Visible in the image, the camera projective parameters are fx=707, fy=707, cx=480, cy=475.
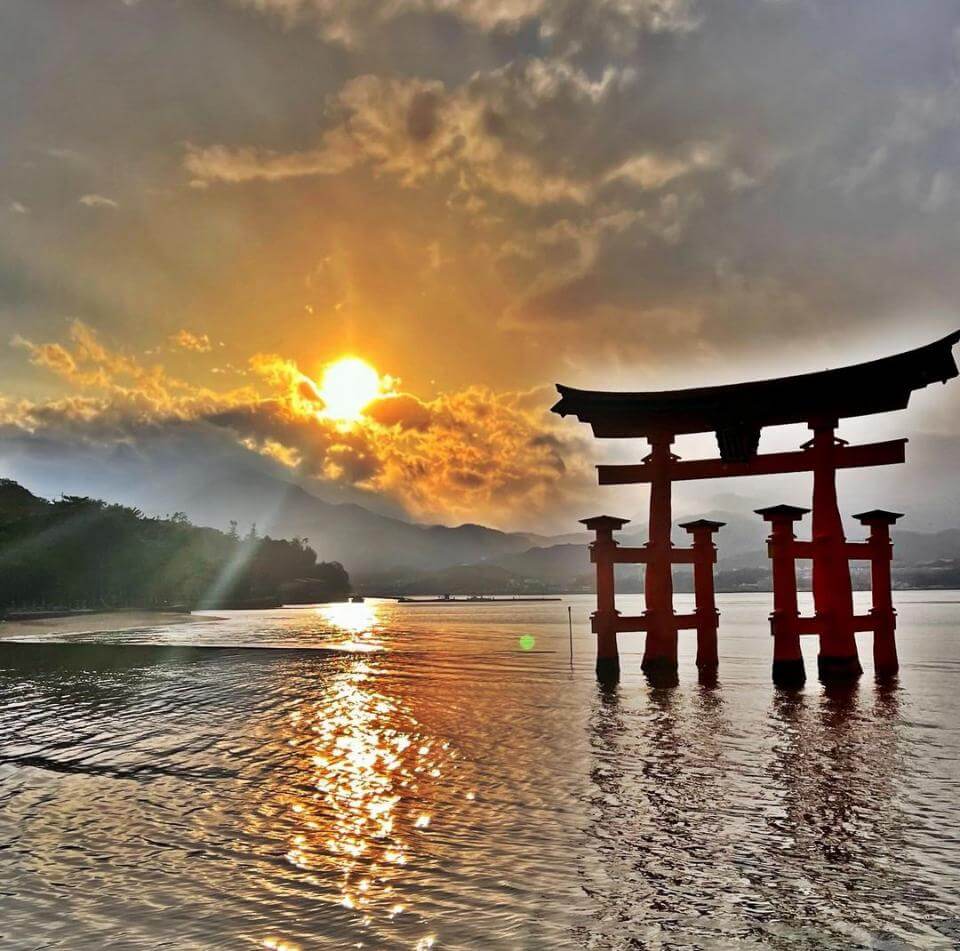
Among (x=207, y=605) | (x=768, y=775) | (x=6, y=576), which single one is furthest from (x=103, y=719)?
(x=207, y=605)

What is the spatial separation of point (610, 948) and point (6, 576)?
3473 inches

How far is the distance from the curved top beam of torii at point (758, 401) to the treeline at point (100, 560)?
3115 inches

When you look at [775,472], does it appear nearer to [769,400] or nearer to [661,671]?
[769,400]

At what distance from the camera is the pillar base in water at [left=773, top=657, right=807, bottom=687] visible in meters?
17.3

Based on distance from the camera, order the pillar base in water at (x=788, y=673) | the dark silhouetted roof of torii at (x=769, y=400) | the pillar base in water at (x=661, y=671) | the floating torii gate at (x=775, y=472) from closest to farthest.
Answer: the dark silhouetted roof of torii at (x=769, y=400) < the floating torii gate at (x=775, y=472) < the pillar base in water at (x=788, y=673) < the pillar base in water at (x=661, y=671)

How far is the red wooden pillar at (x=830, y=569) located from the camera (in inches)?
659

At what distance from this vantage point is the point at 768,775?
9.01 metres

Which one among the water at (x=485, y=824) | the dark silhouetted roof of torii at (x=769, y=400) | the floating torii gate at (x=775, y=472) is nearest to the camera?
the water at (x=485, y=824)

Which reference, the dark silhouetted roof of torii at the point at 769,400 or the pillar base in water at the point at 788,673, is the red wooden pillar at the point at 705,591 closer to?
the pillar base in water at the point at 788,673

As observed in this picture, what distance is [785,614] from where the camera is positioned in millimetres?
17422

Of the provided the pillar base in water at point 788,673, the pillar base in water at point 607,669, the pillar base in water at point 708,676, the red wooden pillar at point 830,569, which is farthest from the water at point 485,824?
the pillar base in water at point 708,676

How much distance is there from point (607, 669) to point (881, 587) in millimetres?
7259

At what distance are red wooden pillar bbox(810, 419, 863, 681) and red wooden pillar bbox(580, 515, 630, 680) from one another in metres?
4.71

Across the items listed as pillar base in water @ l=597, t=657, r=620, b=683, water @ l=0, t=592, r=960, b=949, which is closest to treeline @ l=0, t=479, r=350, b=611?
water @ l=0, t=592, r=960, b=949
